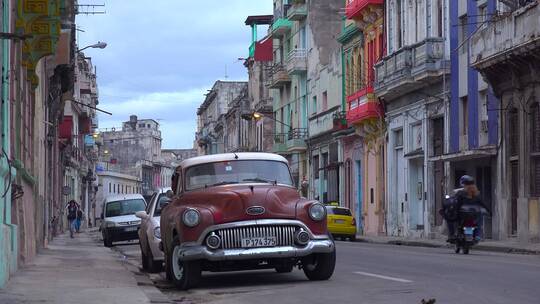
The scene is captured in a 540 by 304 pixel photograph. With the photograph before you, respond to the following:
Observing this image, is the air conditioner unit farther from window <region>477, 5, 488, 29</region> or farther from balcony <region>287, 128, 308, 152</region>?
balcony <region>287, 128, 308, 152</region>

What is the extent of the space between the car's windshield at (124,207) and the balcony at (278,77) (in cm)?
3380

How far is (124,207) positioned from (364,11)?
17244 millimetres

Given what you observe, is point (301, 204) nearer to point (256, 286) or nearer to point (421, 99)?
point (256, 286)

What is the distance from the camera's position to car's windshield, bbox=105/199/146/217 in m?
40.9

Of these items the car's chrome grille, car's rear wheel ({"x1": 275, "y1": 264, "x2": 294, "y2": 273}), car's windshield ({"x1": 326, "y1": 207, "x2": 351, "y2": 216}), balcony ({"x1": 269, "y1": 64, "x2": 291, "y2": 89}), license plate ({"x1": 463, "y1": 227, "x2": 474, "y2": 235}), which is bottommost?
car's rear wheel ({"x1": 275, "y1": 264, "x2": 294, "y2": 273})

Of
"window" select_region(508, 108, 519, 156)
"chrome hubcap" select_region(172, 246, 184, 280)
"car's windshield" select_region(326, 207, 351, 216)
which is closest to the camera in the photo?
"chrome hubcap" select_region(172, 246, 184, 280)

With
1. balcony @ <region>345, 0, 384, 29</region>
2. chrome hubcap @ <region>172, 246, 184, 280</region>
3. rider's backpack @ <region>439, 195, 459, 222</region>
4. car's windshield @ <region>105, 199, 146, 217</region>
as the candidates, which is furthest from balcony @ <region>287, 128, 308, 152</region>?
chrome hubcap @ <region>172, 246, 184, 280</region>

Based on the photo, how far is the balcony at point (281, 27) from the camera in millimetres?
76062

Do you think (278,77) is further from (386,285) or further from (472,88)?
(386,285)

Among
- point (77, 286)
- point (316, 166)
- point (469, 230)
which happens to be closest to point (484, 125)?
point (469, 230)

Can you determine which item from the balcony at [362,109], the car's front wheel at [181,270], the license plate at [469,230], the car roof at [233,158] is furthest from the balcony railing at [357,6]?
the car's front wheel at [181,270]

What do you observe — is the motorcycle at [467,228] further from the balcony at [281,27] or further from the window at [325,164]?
the balcony at [281,27]

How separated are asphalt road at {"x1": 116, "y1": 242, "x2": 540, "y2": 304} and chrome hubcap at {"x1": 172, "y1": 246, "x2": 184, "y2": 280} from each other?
0.25 metres

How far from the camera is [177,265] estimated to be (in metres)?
16.5
